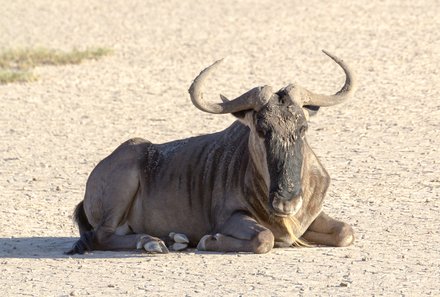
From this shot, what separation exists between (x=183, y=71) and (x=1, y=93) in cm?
263

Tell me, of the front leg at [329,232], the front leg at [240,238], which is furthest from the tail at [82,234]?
the front leg at [329,232]

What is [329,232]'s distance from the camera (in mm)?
10562

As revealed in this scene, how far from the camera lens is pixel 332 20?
23.6 metres

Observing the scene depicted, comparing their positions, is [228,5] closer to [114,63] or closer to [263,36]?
[263,36]

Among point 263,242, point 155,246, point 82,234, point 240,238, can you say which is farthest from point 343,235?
point 82,234

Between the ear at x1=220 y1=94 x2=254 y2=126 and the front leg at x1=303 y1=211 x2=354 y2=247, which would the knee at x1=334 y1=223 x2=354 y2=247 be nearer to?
the front leg at x1=303 y1=211 x2=354 y2=247

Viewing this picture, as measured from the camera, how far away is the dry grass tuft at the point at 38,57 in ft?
68.8

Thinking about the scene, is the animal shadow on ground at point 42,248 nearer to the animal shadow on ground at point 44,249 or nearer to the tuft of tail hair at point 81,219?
the animal shadow on ground at point 44,249

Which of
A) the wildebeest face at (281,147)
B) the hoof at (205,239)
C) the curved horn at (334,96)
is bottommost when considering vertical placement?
the hoof at (205,239)

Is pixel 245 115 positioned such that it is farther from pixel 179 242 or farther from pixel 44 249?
pixel 44 249

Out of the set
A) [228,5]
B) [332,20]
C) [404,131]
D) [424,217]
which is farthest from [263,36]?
[424,217]

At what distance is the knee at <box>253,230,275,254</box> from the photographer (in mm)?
10156

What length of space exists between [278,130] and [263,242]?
80 centimetres

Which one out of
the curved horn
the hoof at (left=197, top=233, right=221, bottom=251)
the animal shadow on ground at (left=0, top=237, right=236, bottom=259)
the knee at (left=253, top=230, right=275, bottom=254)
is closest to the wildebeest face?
the curved horn
